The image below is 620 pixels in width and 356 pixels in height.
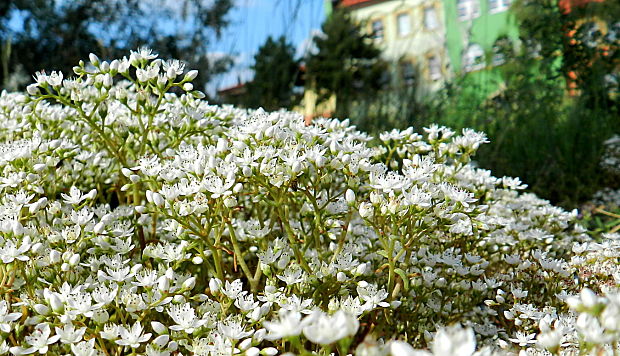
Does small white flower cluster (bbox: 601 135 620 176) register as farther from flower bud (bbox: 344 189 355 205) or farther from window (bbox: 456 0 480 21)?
window (bbox: 456 0 480 21)

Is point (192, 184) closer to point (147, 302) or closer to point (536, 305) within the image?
point (147, 302)

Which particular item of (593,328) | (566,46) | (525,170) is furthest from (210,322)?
(566,46)

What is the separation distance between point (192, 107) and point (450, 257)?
4.21 ft

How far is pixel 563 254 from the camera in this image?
2977 millimetres

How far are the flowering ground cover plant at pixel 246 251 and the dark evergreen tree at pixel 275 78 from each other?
5.06 m

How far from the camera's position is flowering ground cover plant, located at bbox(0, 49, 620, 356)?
166 cm

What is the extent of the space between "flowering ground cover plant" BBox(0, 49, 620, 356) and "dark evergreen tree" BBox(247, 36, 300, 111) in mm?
5065

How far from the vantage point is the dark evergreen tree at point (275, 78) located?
8984mm

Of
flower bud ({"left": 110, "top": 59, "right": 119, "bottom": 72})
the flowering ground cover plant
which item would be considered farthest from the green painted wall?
flower bud ({"left": 110, "top": 59, "right": 119, "bottom": 72})

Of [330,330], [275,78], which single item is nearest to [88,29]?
Result: [275,78]

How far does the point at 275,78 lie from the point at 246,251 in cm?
985

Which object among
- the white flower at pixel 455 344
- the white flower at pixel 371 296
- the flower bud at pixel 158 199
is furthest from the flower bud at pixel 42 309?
the white flower at pixel 455 344

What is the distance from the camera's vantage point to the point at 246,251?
232 centimetres

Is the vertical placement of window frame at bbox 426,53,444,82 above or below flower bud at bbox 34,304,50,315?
above
